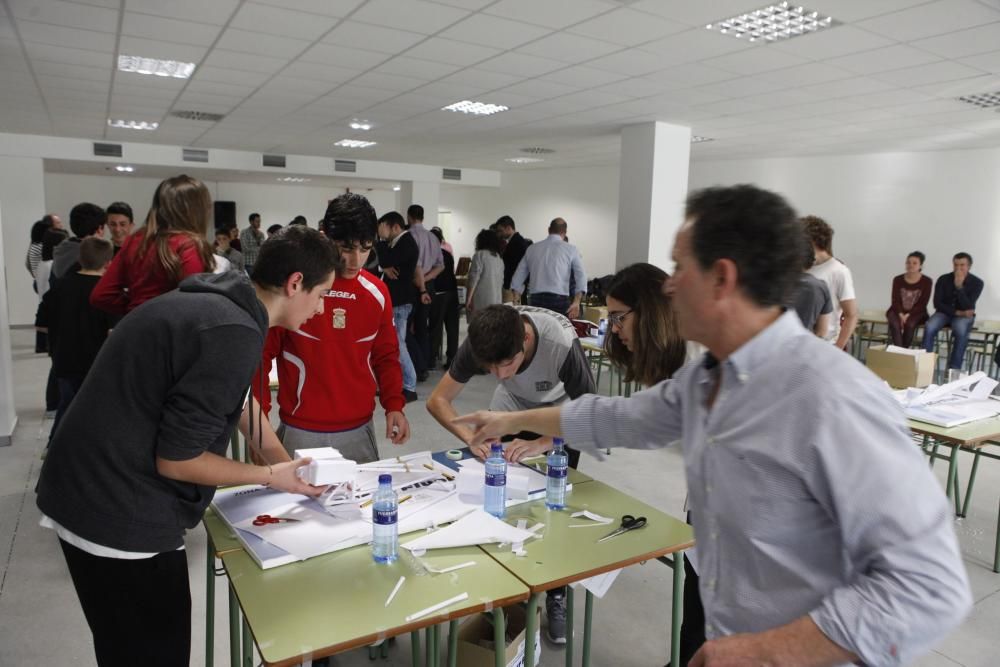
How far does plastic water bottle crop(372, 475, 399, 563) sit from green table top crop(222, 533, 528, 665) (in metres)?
0.03

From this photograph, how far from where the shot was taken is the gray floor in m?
2.36

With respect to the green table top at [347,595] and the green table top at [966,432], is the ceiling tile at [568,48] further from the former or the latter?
the green table top at [347,595]

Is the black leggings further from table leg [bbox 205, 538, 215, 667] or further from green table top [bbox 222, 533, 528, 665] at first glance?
table leg [bbox 205, 538, 215, 667]

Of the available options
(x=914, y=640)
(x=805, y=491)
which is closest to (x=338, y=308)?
(x=805, y=491)

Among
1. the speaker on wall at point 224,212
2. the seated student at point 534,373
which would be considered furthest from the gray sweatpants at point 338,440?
the speaker on wall at point 224,212

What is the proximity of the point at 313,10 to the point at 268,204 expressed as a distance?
43.7 feet

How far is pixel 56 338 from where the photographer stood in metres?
3.94

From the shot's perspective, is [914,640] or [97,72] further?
[97,72]

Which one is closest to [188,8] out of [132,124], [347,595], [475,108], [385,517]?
[475,108]

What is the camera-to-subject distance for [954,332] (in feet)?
25.1

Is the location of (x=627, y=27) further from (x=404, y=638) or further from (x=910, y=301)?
(x=910, y=301)

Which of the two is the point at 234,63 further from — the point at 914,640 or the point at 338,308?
the point at 914,640

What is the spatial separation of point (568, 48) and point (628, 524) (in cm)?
386

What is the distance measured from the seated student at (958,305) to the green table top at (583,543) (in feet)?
24.1
